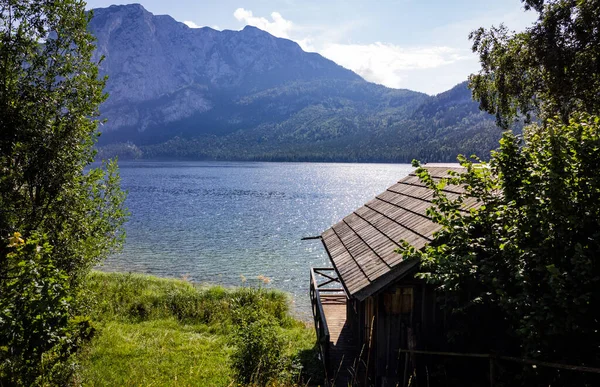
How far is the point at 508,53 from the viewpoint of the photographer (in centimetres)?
1525

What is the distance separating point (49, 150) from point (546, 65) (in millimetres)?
14588

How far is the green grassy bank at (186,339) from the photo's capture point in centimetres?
1030

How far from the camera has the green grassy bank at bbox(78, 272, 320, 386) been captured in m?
10.3

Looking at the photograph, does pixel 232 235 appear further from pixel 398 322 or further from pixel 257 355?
pixel 398 322

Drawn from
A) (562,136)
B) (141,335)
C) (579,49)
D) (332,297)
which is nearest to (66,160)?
(141,335)

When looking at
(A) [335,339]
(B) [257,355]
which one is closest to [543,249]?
(B) [257,355]

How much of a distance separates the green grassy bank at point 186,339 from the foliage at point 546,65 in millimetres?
12228

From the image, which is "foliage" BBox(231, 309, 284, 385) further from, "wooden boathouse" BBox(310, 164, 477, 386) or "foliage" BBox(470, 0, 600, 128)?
"foliage" BBox(470, 0, 600, 128)

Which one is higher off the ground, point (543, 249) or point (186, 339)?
point (543, 249)

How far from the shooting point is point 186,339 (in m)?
14.5

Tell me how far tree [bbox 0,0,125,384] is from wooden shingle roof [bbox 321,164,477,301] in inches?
230

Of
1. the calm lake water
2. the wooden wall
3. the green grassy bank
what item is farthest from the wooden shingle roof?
the calm lake water

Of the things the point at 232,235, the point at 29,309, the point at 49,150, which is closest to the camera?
the point at 29,309

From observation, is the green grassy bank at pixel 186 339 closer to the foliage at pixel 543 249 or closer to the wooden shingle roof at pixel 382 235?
the wooden shingle roof at pixel 382 235
